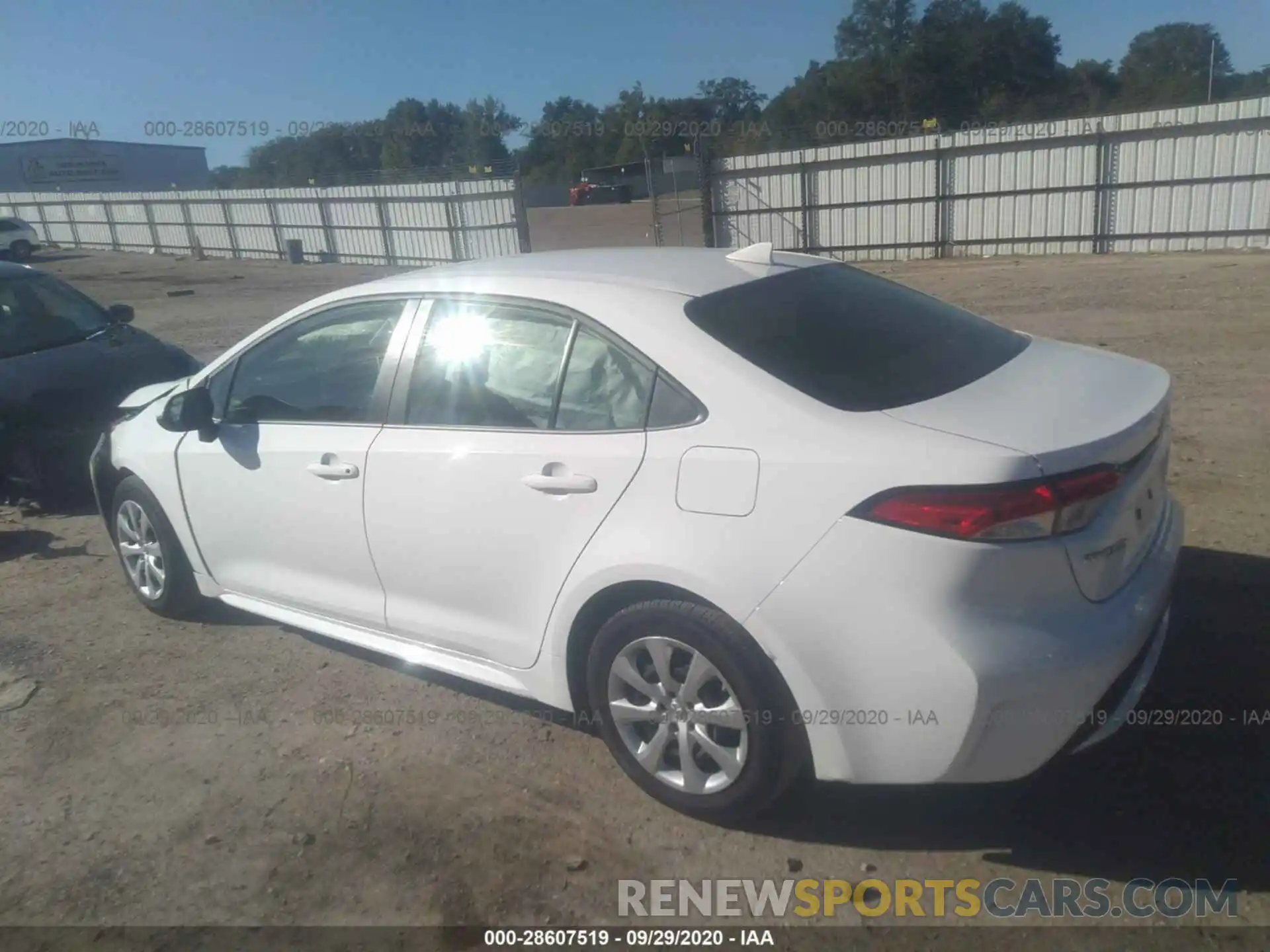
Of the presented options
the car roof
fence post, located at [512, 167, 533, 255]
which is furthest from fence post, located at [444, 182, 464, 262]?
the car roof

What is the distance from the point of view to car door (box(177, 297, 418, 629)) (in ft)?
12.1

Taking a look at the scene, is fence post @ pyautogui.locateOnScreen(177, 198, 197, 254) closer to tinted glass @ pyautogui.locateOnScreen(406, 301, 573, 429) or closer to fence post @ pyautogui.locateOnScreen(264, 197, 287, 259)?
fence post @ pyautogui.locateOnScreen(264, 197, 287, 259)

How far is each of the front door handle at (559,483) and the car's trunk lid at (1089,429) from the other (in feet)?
2.99

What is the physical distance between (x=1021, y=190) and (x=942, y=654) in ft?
63.6

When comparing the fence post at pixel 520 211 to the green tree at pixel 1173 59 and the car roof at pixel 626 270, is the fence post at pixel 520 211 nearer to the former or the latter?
the car roof at pixel 626 270

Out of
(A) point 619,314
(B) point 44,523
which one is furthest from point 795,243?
(A) point 619,314

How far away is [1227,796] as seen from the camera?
301cm

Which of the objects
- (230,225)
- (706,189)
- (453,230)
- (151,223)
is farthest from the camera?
(151,223)

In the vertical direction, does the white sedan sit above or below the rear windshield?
below

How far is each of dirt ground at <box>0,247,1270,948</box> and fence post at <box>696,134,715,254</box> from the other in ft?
59.8

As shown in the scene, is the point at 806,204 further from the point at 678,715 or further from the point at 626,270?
the point at 678,715

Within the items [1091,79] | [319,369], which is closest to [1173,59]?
[1091,79]

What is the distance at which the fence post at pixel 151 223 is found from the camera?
3641 centimetres

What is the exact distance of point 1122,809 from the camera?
9.84 feet
